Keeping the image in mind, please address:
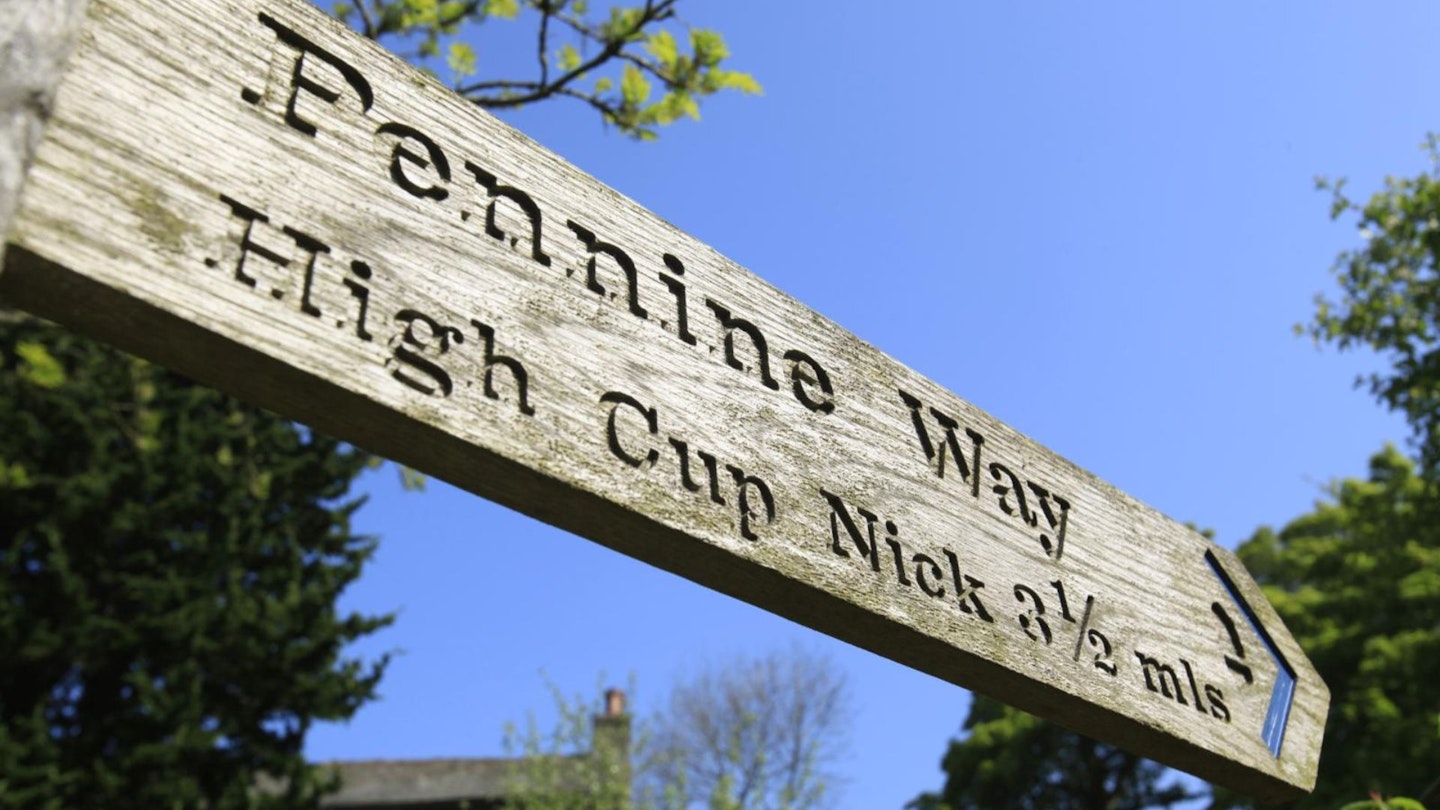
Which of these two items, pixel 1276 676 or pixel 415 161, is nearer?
pixel 415 161

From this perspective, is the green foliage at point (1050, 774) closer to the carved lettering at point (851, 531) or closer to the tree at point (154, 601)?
the tree at point (154, 601)

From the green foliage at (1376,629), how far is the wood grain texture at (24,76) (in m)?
12.2

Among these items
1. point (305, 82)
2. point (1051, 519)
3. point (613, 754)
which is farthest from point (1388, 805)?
point (613, 754)

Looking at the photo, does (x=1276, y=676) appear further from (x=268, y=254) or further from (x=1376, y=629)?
(x=1376, y=629)

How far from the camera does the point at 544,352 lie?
4.18 feet

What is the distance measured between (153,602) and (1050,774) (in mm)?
14671

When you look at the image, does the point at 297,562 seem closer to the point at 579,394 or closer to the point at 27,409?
the point at 27,409

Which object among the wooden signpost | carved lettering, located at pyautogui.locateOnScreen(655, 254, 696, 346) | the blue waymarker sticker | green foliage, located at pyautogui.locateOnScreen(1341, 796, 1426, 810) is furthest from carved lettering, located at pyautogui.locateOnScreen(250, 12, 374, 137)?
green foliage, located at pyautogui.locateOnScreen(1341, 796, 1426, 810)

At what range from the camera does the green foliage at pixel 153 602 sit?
39.8 feet

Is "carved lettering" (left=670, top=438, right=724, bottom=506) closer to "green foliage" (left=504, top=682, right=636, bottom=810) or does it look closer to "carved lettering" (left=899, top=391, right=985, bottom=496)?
"carved lettering" (left=899, top=391, right=985, bottom=496)

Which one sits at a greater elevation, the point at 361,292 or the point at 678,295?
the point at 678,295

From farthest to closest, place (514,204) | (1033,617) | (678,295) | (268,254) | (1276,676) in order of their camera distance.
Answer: (1276,676) → (1033,617) → (678,295) → (514,204) → (268,254)

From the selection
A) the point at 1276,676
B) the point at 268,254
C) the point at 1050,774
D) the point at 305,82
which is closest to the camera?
the point at 268,254

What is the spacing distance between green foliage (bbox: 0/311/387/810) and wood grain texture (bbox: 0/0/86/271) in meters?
Answer: 12.1
